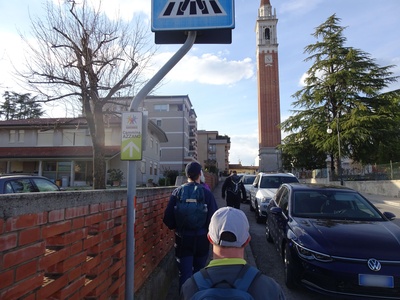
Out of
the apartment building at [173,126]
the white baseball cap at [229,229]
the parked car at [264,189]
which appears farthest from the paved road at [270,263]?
the apartment building at [173,126]

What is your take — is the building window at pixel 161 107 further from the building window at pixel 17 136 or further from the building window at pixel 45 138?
the building window at pixel 17 136

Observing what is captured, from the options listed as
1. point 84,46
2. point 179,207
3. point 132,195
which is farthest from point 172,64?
point 84,46

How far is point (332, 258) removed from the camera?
4125 mm

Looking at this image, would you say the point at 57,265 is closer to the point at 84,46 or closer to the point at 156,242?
the point at 156,242

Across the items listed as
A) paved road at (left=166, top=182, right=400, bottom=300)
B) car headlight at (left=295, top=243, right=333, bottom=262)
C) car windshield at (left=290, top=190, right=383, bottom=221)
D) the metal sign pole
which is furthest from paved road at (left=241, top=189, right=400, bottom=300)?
the metal sign pole

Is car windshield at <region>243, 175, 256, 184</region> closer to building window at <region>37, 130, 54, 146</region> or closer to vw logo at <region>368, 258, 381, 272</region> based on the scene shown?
vw logo at <region>368, 258, 381, 272</region>

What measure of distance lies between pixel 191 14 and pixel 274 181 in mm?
10461

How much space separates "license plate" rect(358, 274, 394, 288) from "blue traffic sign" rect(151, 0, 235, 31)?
134 inches

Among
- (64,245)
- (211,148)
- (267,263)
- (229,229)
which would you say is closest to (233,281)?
(229,229)

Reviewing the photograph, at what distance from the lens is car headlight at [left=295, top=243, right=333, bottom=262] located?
13.7 ft

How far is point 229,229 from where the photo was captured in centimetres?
170

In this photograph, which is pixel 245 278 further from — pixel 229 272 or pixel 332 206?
pixel 332 206

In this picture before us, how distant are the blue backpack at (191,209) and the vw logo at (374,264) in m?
2.18

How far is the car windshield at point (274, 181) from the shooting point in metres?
12.7
